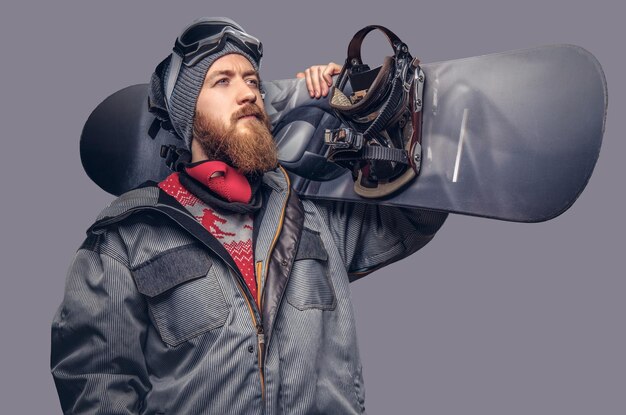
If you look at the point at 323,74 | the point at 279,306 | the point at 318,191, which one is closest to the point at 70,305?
the point at 279,306

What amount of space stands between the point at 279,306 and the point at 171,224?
0.45m

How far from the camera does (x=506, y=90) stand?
132 inches

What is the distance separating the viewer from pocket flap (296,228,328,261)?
3.66m

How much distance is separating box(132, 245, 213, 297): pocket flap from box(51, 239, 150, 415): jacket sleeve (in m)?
0.05

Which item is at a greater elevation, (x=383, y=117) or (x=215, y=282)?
(x=383, y=117)

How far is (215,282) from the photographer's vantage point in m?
3.53

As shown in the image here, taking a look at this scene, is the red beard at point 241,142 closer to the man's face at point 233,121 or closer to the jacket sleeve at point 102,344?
the man's face at point 233,121

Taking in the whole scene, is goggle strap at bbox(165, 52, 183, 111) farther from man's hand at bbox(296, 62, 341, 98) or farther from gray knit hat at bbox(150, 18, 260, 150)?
man's hand at bbox(296, 62, 341, 98)

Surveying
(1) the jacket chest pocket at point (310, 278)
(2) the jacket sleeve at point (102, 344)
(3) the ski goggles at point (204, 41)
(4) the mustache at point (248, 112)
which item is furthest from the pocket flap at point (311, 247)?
(3) the ski goggles at point (204, 41)

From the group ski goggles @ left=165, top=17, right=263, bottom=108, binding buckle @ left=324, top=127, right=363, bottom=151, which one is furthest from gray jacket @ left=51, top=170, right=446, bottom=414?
ski goggles @ left=165, top=17, right=263, bottom=108

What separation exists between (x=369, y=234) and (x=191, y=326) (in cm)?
75

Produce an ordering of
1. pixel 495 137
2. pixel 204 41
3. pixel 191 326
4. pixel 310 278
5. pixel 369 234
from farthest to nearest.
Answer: pixel 369 234, pixel 204 41, pixel 310 278, pixel 191 326, pixel 495 137

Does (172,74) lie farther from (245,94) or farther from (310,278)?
(310,278)

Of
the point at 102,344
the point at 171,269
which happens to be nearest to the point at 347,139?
the point at 171,269
